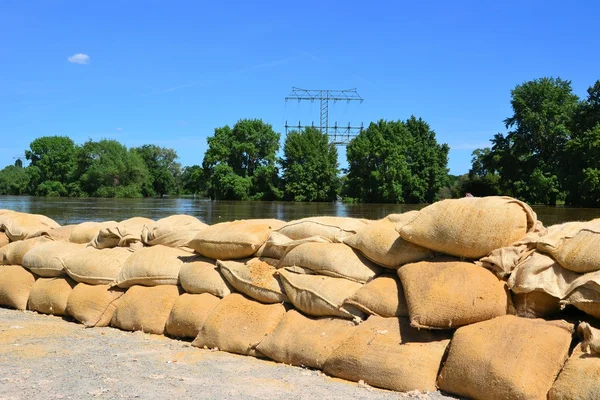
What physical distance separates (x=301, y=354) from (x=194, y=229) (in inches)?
76.8

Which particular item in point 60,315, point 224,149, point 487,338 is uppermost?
point 224,149

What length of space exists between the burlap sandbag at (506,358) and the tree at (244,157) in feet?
191

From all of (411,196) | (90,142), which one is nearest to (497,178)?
(411,196)

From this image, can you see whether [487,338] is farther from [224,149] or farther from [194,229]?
[224,149]

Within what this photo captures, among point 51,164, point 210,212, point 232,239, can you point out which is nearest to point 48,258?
point 232,239

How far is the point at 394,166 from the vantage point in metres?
55.2

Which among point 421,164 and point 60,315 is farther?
point 421,164

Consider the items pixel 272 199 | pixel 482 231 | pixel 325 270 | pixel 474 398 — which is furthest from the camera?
pixel 272 199

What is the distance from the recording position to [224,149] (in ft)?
209

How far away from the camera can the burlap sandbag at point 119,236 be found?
5.68 meters

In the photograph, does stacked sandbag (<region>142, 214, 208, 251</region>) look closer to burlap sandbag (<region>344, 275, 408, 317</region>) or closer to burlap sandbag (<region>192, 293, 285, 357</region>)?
burlap sandbag (<region>192, 293, 285, 357</region>)

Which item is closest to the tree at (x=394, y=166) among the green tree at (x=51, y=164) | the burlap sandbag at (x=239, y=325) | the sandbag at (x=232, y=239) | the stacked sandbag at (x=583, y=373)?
the green tree at (x=51, y=164)

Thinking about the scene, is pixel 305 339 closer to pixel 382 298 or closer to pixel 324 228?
pixel 382 298

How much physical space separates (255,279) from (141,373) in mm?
1129
